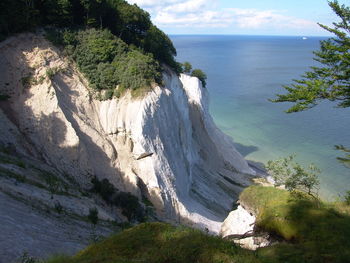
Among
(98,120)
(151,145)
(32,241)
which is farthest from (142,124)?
(32,241)

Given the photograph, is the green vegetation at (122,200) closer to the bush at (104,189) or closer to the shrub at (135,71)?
the bush at (104,189)

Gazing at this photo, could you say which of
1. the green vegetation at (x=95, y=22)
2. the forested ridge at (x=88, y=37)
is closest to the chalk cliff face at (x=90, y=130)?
the forested ridge at (x=88, y=37)

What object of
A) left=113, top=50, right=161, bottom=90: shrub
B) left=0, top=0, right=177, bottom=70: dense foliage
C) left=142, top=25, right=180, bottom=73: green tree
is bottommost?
left=113, top=50, right=161, bottom=90: shrub

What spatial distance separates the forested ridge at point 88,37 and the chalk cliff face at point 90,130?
1.00m

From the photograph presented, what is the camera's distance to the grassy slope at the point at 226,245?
22.8ft

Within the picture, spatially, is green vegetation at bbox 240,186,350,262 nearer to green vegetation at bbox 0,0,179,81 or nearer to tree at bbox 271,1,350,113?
tree at bbox 271,1,350,113

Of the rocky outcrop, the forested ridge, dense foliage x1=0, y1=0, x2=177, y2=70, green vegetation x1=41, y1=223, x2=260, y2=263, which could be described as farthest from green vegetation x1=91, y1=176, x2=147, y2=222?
dense foliage x1=0, y1=0, x2=177, y2=70

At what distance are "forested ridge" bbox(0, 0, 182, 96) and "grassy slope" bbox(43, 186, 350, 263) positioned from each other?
54.7 ft

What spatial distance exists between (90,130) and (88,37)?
9.46 meters

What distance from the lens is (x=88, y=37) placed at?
88.8 feet

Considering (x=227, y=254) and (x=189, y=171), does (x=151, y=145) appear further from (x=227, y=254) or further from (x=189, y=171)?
(x=227, y=254)

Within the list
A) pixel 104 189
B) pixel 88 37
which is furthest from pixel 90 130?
pixel 88 37

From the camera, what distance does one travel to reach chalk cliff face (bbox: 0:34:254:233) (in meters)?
20.6

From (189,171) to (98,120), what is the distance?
9853 mm
